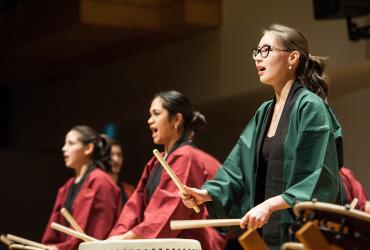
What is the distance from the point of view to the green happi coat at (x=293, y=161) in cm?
301

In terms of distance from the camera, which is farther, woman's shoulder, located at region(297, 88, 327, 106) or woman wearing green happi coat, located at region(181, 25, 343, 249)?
woman's shoulder, located at region(297, 88, 327, 106)

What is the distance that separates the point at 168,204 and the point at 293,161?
1232 millimetres

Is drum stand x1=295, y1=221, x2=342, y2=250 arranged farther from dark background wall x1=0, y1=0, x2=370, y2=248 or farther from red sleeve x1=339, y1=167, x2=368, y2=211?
dark background wall x1=0, y1=0, x2=370, y2=248

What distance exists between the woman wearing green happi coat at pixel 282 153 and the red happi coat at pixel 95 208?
5.80ft

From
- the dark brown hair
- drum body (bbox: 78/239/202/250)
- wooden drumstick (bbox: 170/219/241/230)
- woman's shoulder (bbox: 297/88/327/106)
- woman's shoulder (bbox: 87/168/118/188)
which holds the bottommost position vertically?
woman's shoulder (bbox: 87/168/118/188)

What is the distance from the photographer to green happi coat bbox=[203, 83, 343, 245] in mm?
3012

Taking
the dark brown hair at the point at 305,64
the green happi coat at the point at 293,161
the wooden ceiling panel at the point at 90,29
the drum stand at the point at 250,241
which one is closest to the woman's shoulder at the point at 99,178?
the wooden ceiling panel at the point at 90,29

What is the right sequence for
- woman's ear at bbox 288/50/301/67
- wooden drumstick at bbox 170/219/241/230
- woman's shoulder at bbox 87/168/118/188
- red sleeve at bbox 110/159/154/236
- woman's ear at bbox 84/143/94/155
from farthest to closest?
1. woman's ear at bbox 84/143/94/155
2. woman's shoulder at bbox 87/168/118/188
3. red sleeve at bbox 110/159/154/236
4. woman's ear at bbox 288/50/301/67
5. wooden drumstick at bbox 170/219/241/230

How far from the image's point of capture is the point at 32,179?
28.2ft

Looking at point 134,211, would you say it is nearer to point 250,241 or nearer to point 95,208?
point 95,208

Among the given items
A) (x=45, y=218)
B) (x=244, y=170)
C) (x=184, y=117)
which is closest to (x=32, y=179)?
(x=45, y=218)

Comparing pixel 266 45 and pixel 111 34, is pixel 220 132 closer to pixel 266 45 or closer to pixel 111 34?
pixel 111 34

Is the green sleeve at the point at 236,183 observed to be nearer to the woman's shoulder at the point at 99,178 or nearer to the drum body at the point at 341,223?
the drum body at the point at 341,223

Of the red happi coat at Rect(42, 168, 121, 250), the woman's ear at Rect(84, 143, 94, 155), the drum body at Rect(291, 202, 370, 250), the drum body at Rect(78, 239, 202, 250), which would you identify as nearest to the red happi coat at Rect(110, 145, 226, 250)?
the red happi coat at Rect(42, 168, 121, 250)
